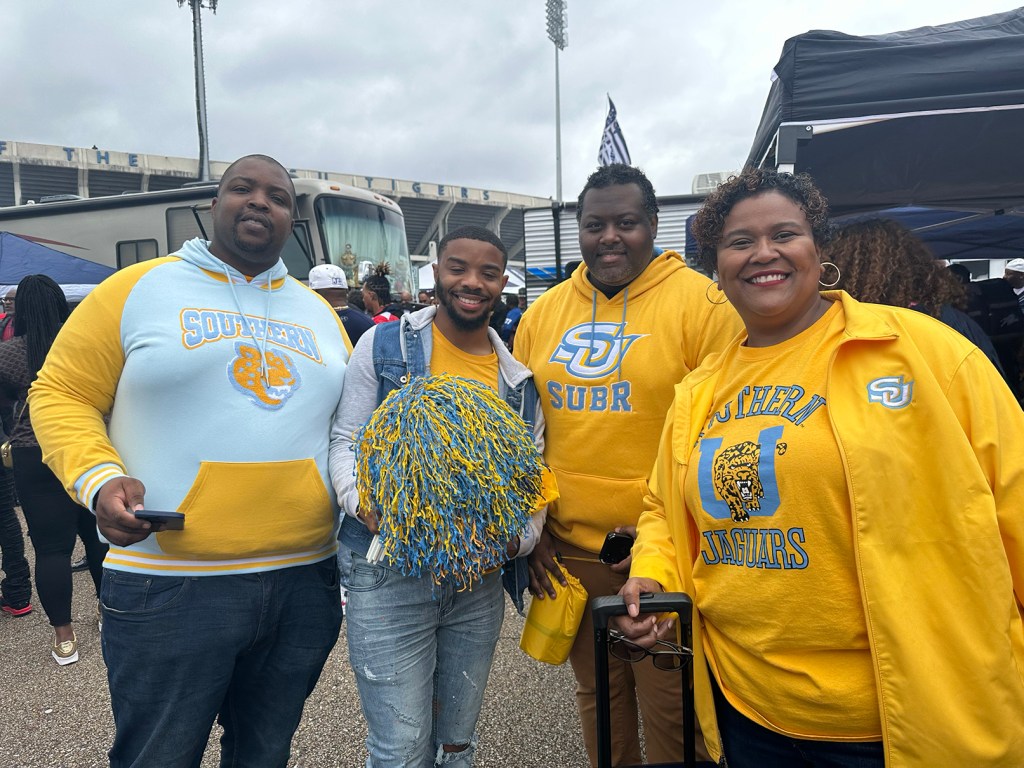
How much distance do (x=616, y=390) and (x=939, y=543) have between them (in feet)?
3.37

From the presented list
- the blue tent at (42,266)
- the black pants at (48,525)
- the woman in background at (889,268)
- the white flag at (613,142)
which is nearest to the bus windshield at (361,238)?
the blue tent at (42,266)

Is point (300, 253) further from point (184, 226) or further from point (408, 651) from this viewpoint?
point (408, 651)

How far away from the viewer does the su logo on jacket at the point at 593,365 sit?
82.7 inches

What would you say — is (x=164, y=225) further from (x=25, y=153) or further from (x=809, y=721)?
(x=25, y=153)

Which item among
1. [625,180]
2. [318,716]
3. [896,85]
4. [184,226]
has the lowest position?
[318,716]

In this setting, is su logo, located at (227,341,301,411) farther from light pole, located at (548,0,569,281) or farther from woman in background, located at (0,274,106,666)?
light pole, located at (548,0,569,281)

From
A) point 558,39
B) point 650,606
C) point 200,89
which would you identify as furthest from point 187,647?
point 558,39

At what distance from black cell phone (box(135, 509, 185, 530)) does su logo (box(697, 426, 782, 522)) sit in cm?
128

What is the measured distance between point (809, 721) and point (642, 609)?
0.42m

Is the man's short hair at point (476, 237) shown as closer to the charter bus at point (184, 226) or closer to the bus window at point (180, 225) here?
the charter bus at point (184, 226)

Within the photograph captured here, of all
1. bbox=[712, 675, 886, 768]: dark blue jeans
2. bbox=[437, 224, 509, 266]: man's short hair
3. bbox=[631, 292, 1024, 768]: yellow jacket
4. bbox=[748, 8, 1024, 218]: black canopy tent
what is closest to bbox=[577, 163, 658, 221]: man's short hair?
bbox=[437, 224, 509, 266]: man's short hair

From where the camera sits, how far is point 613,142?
971cm

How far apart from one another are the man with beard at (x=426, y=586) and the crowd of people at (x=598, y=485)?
0.01 m

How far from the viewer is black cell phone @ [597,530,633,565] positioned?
76.4 inches
